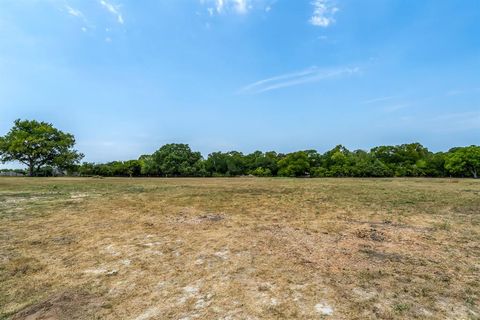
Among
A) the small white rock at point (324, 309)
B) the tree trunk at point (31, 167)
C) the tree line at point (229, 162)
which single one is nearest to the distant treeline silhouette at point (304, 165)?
the tree line at point (229, 162)

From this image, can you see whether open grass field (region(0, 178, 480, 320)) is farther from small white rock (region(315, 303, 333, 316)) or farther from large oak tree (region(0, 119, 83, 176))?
large oak tree (region(0, 119, 83, 176))

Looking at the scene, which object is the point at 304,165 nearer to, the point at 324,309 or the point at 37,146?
the point at 37,146

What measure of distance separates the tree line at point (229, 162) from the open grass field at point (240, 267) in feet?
133

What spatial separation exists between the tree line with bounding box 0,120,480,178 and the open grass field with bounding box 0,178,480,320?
133 feet

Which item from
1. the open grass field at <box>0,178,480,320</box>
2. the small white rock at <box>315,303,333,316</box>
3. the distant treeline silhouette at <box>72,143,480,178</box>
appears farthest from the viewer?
the distant treeline silhouette at <box>72,143,480,178</box>

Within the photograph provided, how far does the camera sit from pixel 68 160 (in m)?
43.3

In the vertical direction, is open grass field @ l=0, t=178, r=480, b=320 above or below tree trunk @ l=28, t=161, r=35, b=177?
below

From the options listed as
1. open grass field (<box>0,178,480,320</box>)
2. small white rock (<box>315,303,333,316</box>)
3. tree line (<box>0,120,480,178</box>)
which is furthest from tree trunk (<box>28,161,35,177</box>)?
small white rock (<box>315,303,333,316</box>)

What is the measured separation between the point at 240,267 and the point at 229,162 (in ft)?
191

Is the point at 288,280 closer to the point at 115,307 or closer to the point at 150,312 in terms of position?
the point at 150,312

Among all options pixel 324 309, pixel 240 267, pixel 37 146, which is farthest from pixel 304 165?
pixel 324 309

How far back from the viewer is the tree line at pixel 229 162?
41.8 meters

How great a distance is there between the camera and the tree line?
4175 centimetres

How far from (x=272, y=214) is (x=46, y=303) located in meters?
6.52
